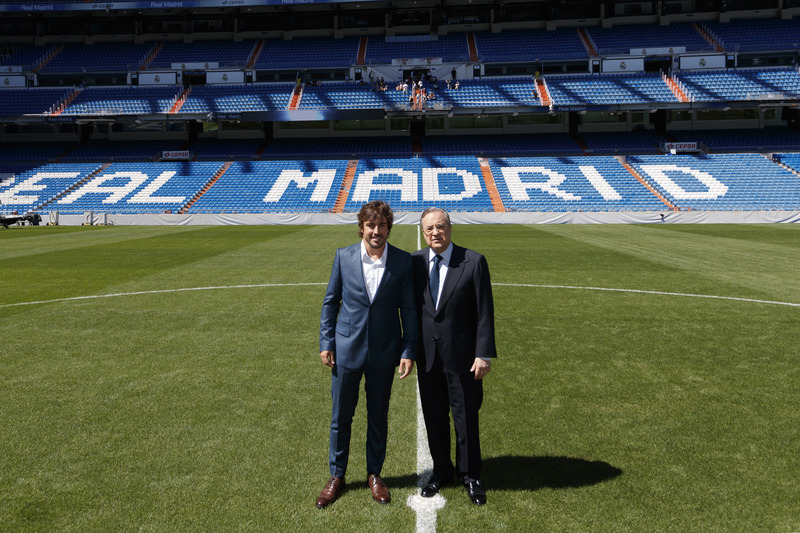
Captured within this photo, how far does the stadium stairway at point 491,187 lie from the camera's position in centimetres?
3825

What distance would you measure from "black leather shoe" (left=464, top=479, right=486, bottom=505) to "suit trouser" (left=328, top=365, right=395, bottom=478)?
681 mm

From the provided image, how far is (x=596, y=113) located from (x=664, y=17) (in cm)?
1249

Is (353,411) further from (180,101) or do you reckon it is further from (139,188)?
(180,101)

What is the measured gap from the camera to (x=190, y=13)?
178 feet

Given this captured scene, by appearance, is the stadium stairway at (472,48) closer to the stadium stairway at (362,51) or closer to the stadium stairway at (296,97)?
the stadium stairway at (362,51)

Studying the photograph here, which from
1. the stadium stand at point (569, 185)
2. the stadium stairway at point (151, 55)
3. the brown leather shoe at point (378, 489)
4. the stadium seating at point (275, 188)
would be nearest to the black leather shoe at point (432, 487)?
the brown leather shoe at point (378, 489)

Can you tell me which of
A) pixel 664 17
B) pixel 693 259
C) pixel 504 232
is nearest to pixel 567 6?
pixel 664 17

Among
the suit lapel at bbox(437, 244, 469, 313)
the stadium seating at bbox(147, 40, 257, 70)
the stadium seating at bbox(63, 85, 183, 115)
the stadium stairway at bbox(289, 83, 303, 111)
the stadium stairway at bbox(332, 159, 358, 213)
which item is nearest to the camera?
the suit lapel at bbox(437, 244, 469, 313)

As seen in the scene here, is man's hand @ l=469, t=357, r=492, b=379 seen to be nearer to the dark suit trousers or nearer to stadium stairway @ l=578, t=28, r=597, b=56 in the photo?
the dark suit trousers

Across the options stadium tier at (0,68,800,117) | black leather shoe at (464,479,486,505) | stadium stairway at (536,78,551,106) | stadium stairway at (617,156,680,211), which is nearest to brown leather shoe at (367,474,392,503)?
black leather shoe at (464,479,486,505)

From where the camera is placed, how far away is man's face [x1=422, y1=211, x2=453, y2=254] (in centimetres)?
373

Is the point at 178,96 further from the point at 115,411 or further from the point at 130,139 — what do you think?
the point at 115,411

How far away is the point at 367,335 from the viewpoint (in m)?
3.81

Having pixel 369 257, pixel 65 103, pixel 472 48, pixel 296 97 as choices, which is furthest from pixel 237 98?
pixel 369 257
